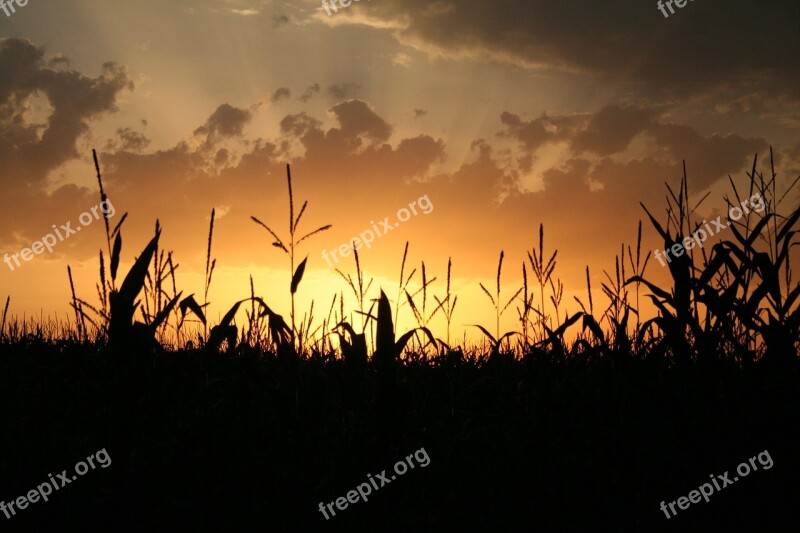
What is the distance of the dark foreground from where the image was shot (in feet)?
11.5

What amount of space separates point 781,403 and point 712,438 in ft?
1.68

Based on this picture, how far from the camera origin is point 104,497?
3.68m

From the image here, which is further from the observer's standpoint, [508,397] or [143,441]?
[508,397]

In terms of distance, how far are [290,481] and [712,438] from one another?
2.65 m

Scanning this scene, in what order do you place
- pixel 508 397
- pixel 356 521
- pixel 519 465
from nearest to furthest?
pixel 356 521, pixel 519 465, pixel 508 397

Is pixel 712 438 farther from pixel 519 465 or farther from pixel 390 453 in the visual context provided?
pixel 390 453

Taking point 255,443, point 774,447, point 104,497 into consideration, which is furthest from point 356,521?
point 774,447

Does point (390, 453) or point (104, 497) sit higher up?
point (104, 497)

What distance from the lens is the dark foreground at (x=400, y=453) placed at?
138 inches

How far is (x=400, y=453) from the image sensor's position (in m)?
4.12

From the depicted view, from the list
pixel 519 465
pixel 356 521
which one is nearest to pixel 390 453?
pixel 356 521

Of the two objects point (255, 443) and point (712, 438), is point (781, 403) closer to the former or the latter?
point (712, 438)

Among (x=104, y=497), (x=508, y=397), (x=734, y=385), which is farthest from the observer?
(x=508, y=397)

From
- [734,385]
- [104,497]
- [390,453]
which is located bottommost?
[734,385]
